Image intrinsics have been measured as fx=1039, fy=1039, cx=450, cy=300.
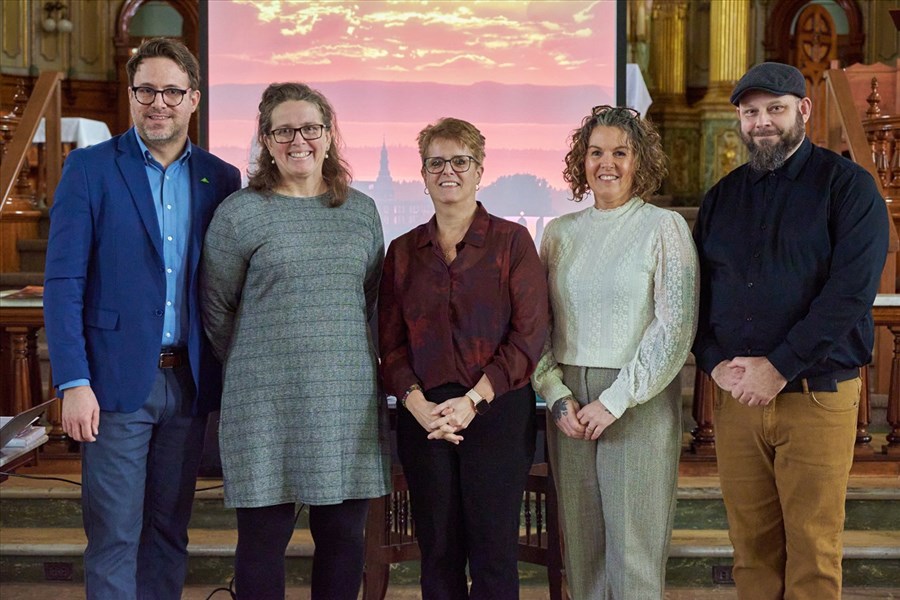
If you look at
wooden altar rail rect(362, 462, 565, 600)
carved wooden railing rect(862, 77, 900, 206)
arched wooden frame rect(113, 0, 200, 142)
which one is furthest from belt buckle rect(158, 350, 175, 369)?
arched wooden frame rect(113, 0, 200, 142)

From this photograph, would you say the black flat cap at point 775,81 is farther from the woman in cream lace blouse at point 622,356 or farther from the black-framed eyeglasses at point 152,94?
the black-framed eyeglasses at point 152,94

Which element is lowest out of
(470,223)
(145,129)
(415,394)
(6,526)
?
(6,526)

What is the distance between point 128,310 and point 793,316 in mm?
1497

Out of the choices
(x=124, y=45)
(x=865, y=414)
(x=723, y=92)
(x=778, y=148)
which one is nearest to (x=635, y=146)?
(x=778, y=148)

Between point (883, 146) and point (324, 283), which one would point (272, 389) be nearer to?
point (324, 283)

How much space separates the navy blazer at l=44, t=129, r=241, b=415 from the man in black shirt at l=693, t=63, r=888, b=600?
130cm

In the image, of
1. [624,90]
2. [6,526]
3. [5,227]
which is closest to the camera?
[6,526]

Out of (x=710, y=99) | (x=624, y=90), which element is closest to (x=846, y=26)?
(x=710, y=99)

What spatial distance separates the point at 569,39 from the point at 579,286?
2583 millimetres

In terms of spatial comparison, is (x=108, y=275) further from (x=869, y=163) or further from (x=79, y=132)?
(x=79, y=132)

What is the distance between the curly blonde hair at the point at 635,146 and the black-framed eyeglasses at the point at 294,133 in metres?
0.62

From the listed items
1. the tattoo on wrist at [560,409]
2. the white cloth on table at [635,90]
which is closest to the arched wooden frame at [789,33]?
the white cloth on table at [635,90]

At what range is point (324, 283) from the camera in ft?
7.59

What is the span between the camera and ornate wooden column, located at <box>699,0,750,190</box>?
9141mm
